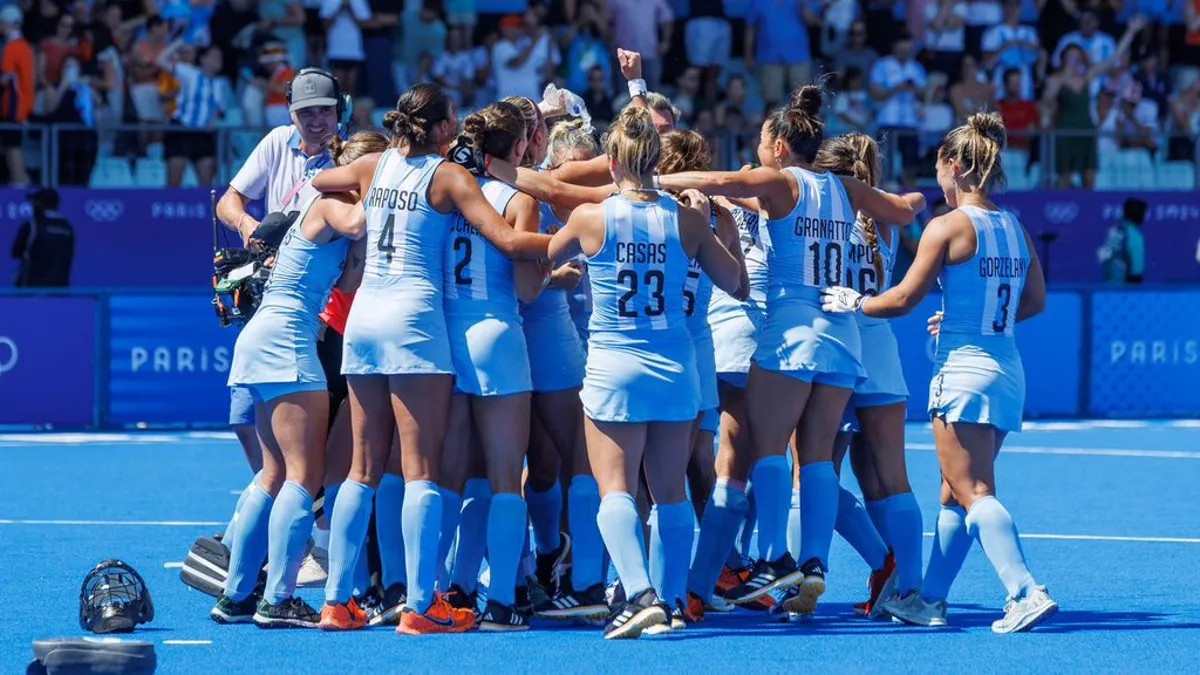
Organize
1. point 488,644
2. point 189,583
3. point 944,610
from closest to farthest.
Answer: point 488,644 < point 944,610 < point 189,583

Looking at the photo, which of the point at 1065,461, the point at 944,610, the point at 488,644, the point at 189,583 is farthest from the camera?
the point at 1065,461

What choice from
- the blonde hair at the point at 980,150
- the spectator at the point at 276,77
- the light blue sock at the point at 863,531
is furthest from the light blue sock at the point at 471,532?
the spectator at the point at 276,77

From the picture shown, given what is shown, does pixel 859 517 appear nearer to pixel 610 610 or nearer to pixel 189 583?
pixel 610 610

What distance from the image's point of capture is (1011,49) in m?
22.0

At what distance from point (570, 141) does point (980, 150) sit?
1.79 metres

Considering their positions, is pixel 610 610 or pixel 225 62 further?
pixel 225 62

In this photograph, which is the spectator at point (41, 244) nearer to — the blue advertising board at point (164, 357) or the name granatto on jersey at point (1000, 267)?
the blue advertising board at point (164, 357)

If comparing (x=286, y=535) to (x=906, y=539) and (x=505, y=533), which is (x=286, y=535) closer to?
(x=505, y=533)

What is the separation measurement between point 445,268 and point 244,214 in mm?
1858

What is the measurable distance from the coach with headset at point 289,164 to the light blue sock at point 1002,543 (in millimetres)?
3035

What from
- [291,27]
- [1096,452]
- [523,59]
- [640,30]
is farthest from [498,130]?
[640,30]

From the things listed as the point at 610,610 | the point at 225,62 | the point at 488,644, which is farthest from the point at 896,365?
the point at 225,62

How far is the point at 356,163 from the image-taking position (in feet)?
26.6

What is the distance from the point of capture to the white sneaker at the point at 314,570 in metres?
9.36
